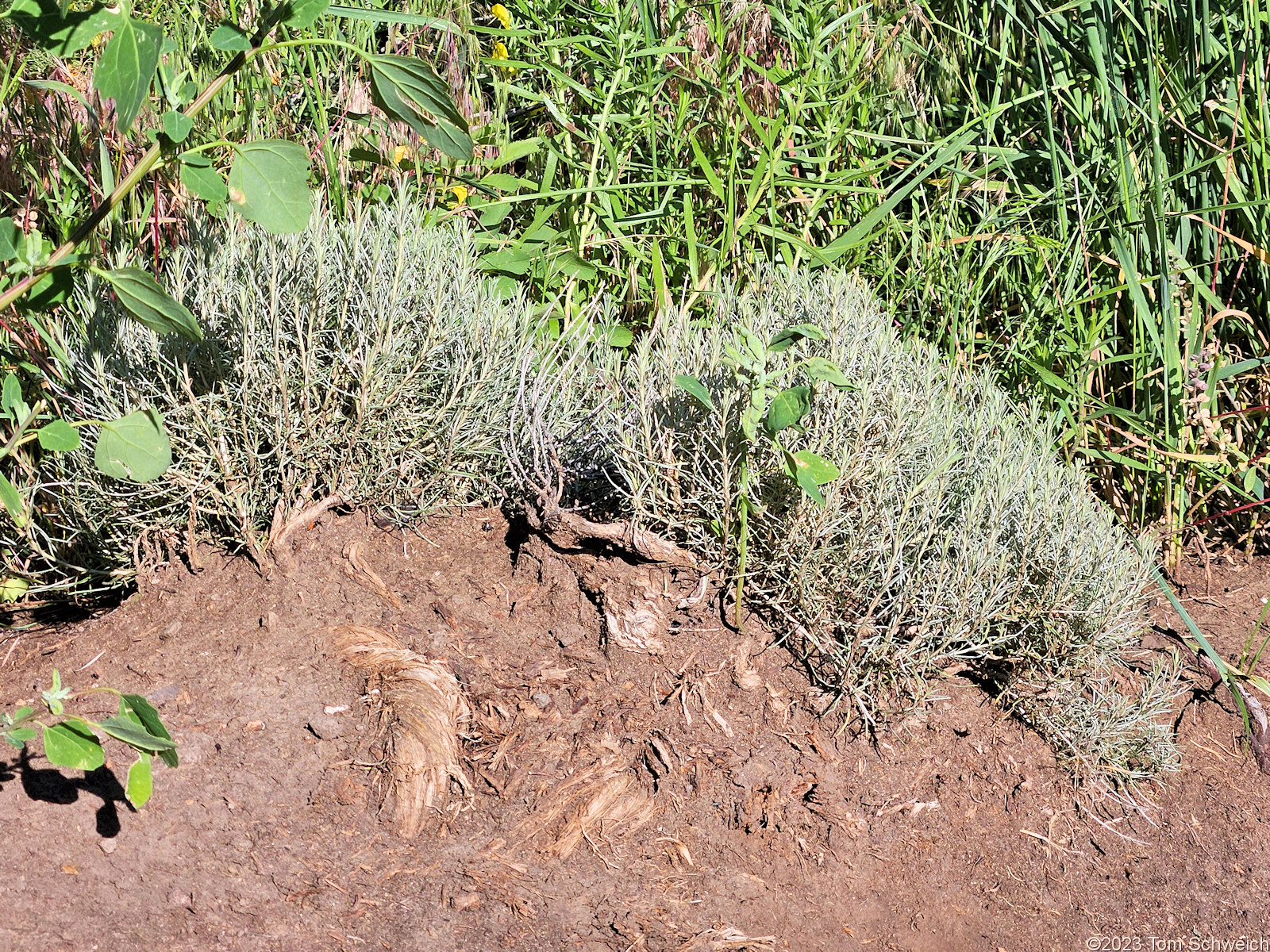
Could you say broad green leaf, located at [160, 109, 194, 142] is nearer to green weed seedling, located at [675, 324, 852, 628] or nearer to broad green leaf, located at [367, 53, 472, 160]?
broad green leaf, located at [367, 53, 472, 160]

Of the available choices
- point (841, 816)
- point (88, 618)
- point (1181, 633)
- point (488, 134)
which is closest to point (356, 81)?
point (488, 134)

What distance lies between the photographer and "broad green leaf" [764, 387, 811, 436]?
1.97 m

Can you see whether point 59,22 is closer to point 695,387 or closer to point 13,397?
point 13,397

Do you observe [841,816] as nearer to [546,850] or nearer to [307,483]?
[546,850]

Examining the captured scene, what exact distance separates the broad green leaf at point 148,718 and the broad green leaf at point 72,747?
7 centimetres

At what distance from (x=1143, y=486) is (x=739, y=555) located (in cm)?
148

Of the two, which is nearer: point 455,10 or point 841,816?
point 841,816

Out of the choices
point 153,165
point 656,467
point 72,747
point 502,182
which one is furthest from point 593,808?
point 502,182

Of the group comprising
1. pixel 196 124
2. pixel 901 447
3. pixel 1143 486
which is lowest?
pixel 1143 486

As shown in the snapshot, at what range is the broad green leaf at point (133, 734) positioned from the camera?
166 centimetres

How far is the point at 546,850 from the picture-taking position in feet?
6.64

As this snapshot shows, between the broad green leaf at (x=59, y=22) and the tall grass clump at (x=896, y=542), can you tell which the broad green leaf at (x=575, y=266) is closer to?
the tall grass clump at (x=896, y=542)

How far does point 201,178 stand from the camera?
1785 millimetres

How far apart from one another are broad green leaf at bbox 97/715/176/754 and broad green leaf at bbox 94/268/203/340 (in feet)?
2.11
